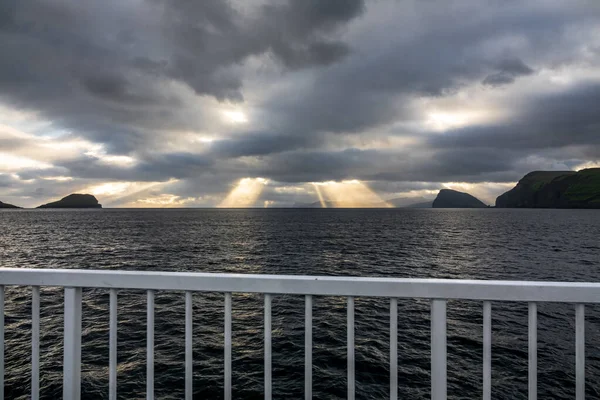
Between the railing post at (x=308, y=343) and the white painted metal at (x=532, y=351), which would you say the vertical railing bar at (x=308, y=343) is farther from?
the white painted metal at (x=532, y=351)

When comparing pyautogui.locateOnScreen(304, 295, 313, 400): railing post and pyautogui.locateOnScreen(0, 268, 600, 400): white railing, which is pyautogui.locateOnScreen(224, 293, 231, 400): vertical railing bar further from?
pyautogui.locateOnScreen(304, 295, 313, 400): railing post

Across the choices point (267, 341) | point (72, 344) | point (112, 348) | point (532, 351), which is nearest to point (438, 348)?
point (532, 351)

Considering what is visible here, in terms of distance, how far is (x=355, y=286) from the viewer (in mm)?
1897

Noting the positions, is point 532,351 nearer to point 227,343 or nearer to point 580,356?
point 580,356

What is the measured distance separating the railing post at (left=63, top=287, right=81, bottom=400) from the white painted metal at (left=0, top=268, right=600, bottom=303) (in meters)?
0.09

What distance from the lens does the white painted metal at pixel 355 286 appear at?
1.84 m

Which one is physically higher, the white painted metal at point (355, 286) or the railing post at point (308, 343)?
the white painted metal at point (355, 286)

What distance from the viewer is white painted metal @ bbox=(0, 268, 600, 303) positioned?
1842mm

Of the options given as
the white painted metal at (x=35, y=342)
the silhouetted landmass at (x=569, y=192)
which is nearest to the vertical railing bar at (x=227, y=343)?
the white painted metal at (x=35, y=342)

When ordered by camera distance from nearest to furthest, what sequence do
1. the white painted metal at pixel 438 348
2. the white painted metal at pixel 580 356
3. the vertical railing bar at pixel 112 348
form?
the white painted metal at pixel 580 356, the white painted metal at pixel 438 348, the vertical railing bar at pixel 112 348

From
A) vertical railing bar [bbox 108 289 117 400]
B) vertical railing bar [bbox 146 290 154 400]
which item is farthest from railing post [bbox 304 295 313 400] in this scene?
vertical railing bar [bbox 108 289 117 400]

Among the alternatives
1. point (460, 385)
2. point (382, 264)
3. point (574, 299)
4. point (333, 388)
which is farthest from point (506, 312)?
point (574, 299)

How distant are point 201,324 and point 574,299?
12.9 meters

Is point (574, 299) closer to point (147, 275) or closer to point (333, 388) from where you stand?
point (147, 275)
